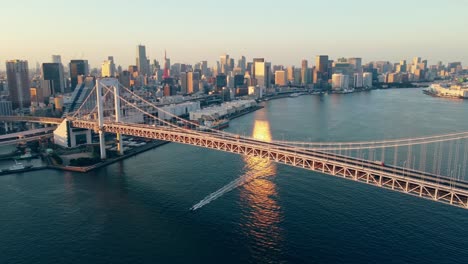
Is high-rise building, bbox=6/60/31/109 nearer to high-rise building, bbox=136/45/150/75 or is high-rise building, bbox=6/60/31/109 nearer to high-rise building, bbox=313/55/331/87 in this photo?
high-rise building, bbox=136/45/150/75

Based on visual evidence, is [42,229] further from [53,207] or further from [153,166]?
[153,166]

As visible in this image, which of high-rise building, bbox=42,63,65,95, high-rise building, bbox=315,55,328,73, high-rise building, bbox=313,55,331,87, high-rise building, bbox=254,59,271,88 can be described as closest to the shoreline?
high-rise building, bbox=42,63,65,95

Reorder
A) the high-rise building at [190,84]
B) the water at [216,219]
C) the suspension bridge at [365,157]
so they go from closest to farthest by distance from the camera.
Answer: the suspension bridge at [365,157], the water at [216,219], the high-rise building at [190,84]

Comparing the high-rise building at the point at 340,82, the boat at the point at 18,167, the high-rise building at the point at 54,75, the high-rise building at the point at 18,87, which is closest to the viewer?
the boat at the point at 18,167

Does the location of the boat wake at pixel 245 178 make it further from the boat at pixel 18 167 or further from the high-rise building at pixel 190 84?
the high-rise building at pixel 190 84

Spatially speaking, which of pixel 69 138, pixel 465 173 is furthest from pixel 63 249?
pixel 465 173

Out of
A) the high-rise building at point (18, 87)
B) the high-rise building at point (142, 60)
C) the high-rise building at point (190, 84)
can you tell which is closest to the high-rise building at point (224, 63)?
the high-rise building at point (142, 60)

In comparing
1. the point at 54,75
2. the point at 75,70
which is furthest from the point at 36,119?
the point at 75,70
